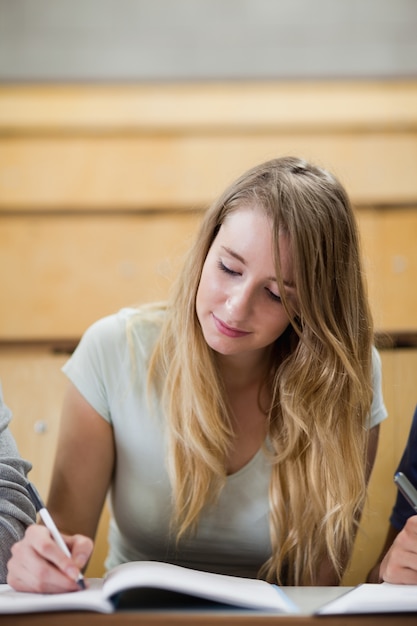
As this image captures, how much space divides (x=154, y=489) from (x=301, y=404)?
0.22 meters

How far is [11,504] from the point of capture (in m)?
0.82

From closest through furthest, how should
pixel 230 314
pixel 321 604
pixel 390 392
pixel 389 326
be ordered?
pixel 321 604 < pixel 230 314 < pixel 390 392 < pixel 389 326

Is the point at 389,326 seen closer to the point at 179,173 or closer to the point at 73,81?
the point at 179,173

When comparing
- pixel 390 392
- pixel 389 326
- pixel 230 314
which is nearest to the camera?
pixel 230 314

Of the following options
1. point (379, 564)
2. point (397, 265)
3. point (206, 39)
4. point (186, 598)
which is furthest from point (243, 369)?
point (206, 39)

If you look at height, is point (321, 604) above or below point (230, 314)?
below

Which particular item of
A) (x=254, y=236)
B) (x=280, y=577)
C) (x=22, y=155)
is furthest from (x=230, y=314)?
(x=22, y=155)

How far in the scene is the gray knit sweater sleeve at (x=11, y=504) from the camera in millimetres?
796

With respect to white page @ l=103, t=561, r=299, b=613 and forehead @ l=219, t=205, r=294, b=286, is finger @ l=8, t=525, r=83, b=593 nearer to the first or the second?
white page @ l=103, t=561, r=299, b=613

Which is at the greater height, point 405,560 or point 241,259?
point 241,259

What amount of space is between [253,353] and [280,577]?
0.29m

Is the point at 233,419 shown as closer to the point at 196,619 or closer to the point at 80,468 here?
the point at 80,468

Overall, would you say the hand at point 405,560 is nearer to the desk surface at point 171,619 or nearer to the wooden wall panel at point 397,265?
the desk surface at point 171,619

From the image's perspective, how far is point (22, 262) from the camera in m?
2.02
